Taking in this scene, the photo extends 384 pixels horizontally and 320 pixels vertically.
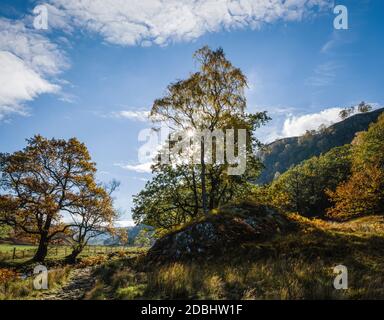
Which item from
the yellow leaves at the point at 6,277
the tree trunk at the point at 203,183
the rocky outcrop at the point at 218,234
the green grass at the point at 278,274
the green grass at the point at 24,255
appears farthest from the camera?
the green grass at the point at 24,255

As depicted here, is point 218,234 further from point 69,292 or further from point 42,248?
point 42,248

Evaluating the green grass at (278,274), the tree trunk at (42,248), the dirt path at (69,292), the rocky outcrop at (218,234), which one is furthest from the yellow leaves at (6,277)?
the tree trunk at (42,248)

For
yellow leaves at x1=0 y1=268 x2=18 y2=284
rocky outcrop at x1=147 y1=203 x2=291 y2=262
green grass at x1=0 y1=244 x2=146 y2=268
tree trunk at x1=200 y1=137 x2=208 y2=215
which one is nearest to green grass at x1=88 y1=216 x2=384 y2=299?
rocky outcrop at x1=147 y1=203 x2=291 y2=262

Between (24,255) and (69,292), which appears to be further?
(24,255)

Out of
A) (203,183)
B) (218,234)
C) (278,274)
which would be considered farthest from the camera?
(203,183)

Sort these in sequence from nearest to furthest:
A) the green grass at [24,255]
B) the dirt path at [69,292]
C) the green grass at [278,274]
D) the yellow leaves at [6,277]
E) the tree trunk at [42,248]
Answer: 1. the green grass at [278,274]
2. the dirt path at [69,292]
3. the yellow leaves at [6,277]
4. the green grass at [24,255]
5. the tree trunk at [42,248]

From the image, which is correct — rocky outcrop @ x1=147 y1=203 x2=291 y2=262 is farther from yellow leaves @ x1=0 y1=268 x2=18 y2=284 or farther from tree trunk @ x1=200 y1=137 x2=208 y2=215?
yellow leaves @ x1=0 y1=268 x2=18 y2=284

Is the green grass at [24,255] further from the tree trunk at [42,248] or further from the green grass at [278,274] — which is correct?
the green grass at [278,274]

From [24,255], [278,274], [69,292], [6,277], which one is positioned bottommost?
[24,255]

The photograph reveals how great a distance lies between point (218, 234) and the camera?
15617 mm

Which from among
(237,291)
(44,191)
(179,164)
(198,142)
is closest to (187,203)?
(179,164)

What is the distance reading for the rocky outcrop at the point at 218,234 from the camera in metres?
15.1

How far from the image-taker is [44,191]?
28766mm

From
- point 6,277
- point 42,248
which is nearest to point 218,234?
point 6,277
